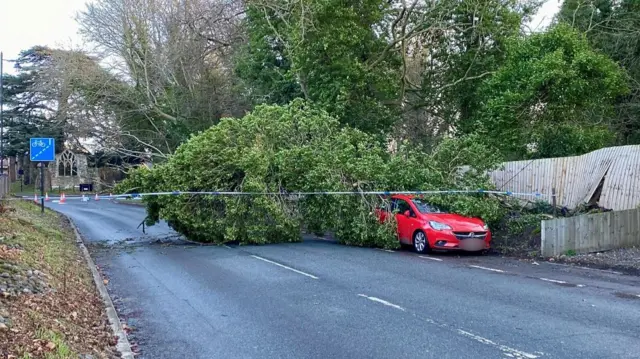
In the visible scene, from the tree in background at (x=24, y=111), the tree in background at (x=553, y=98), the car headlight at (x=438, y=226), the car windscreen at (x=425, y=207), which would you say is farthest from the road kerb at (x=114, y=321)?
the tree in background at (x=24, y=111)

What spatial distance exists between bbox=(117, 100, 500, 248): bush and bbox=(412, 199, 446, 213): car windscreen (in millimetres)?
410

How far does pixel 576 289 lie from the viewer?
1036 centimetres

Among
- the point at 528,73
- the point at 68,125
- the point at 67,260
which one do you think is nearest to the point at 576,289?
the point at 67,260

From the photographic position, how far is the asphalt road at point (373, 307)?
6910mm

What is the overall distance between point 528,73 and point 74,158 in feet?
192

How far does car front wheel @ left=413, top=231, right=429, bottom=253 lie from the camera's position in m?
15.9

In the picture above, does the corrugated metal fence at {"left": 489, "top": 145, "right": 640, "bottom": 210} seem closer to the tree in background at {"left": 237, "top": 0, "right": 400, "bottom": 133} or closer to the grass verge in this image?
the tree in background at {"left": 237, "top": 0, "right": 400, "bottom": 133}

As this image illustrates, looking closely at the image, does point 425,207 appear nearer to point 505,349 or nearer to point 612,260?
point 612,260

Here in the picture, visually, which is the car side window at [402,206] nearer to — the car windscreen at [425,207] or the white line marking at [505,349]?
the car windscreen at [425,207]

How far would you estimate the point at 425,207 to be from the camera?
17.0 metres

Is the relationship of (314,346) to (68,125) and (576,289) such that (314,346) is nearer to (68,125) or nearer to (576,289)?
(576,289)

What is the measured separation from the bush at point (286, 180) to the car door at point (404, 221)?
0.66 m

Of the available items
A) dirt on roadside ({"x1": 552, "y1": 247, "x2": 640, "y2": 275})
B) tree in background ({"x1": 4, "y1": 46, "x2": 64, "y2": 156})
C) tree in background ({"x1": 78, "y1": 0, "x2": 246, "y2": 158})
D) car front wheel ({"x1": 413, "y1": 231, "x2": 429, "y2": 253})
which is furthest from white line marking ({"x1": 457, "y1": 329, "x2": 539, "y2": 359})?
tree in background ({"x1": 4, "y1": 46, "x2": 64, "y2": 156})

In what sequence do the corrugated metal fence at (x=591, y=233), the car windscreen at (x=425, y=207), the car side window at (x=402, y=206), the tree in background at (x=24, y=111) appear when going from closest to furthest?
the corrugated metal fence at (x=591, y=233) → the car windscreen at (x=425, y=207) → the car side window at (x=402, y=206) → the tree in background at (x=24, y=111)
